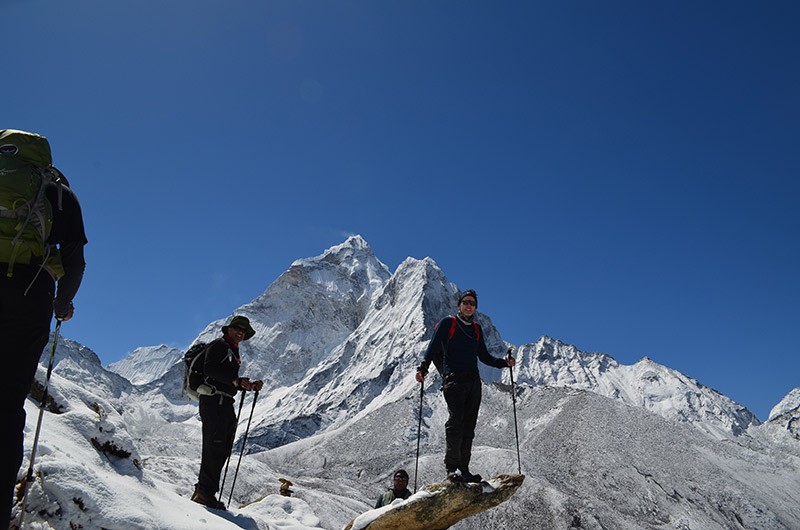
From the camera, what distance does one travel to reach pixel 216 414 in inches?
324

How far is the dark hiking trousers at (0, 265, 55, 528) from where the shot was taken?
3.96 m

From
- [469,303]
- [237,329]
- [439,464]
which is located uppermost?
[439,464]

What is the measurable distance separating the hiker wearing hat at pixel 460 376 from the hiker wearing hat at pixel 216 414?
2.84 meters

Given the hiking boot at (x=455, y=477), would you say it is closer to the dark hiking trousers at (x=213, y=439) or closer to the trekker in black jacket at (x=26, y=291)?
the dark hiking trousers at (x=213, y=439)

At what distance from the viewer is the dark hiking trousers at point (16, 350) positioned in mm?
3955

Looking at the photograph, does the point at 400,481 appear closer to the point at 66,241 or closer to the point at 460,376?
the point at 460,376

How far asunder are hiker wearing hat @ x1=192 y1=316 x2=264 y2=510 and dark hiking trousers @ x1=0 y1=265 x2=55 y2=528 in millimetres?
3926

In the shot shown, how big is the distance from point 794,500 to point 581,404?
95.1 ft

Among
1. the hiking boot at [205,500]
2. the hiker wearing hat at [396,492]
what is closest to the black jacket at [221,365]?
the hiking boot at [205,500]

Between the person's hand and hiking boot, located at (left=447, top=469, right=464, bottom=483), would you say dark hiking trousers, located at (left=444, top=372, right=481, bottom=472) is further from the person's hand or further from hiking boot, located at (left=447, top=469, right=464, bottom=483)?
the person's hand

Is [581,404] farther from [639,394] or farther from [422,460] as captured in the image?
[639,394]

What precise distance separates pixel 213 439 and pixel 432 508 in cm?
336

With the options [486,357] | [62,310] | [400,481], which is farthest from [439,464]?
[62,310]

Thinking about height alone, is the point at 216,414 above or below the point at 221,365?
below
